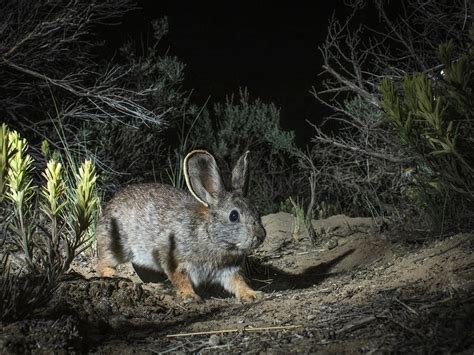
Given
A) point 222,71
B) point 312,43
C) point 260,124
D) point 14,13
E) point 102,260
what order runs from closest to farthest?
point 102,260 → point 14,13 → point 260,124 → point 222,71 → point 312,43

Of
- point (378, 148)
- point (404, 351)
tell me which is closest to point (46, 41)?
point (378, 148)

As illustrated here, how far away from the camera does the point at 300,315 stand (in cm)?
386

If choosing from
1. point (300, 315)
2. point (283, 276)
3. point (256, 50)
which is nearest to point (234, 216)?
point (283, 276)

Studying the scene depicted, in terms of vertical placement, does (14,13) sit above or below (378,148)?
above

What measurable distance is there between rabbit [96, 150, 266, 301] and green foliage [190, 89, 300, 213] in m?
5.25

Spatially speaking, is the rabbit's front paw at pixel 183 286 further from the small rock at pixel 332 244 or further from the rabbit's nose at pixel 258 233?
the small rock at pixel 332 244

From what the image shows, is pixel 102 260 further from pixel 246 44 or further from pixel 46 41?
pixel 246 44

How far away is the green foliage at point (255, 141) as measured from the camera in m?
11.7

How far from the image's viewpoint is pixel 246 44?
19266 millimetres

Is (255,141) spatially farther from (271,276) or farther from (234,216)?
(234,216)

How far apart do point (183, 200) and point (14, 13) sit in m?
4.20

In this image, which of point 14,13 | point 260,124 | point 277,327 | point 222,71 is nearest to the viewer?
point 277,327

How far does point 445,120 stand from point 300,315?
2.25 meters

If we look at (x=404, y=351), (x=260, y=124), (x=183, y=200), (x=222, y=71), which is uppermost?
(x=222, y=71)
